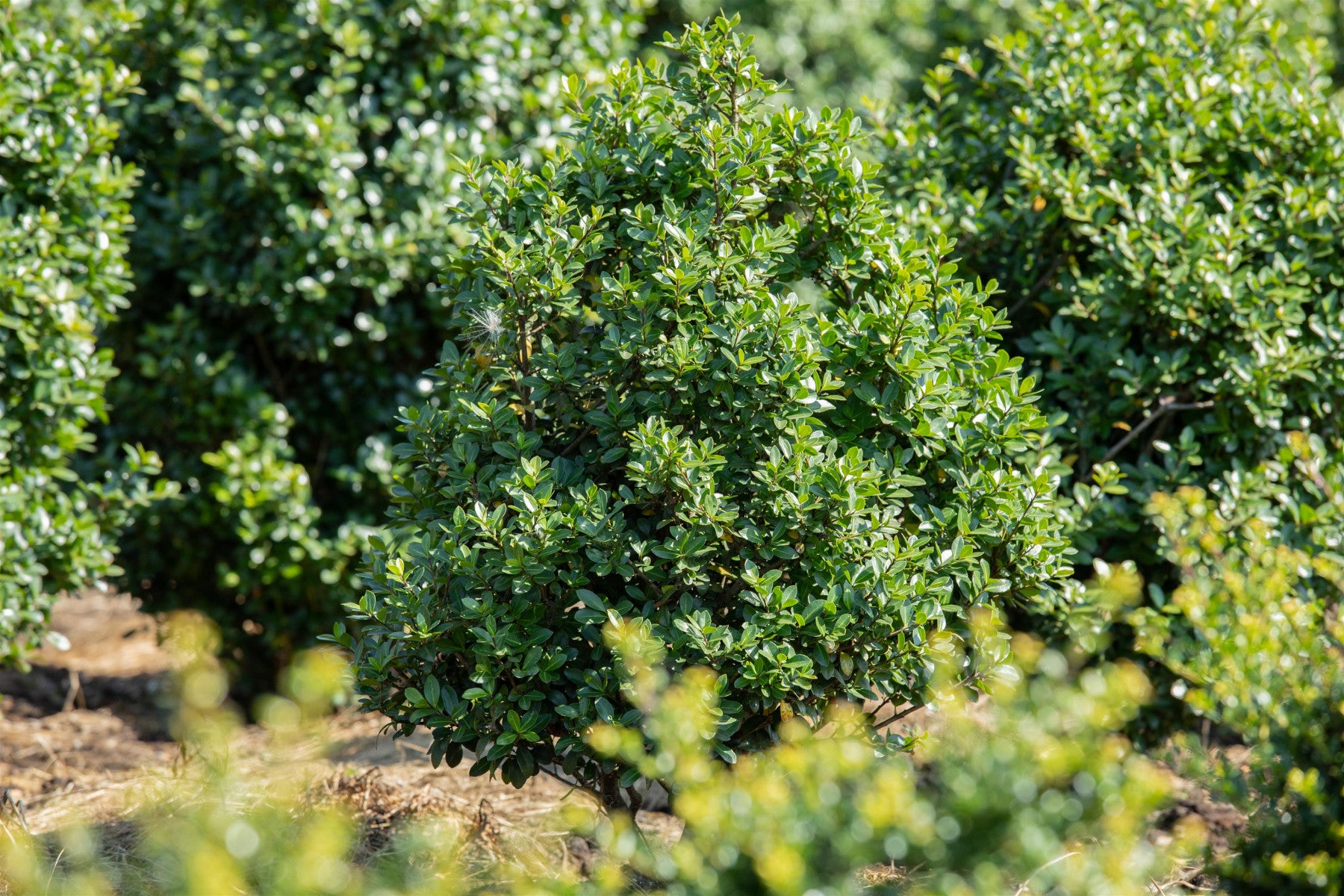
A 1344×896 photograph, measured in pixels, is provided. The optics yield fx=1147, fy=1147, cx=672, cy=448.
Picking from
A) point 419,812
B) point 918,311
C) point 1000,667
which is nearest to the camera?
point 1000,667

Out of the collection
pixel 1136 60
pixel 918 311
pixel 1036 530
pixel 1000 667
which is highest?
pixel 1136 60

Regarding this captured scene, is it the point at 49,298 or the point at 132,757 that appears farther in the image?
the point at 132,757

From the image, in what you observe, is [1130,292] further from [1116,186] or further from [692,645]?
[692,645]

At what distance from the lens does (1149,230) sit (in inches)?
153

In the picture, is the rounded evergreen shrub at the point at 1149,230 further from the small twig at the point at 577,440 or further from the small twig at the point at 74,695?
the small twig at the point at 74,695

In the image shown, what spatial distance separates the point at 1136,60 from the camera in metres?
4.45

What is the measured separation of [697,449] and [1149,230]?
1.95m

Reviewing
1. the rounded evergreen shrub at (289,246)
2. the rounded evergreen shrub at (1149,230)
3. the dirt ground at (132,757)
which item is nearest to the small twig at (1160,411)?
the rounded evergreen shrub at (1149,230)

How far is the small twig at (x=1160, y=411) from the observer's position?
387cm

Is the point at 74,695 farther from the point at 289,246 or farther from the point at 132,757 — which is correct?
the point at 289,246

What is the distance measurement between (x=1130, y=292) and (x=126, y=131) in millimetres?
4220

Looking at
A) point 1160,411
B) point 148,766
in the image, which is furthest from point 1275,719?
point 148,766

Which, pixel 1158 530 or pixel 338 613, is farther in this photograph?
pixel 338 613

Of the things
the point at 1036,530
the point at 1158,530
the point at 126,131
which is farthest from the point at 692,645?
the point at 126,131
